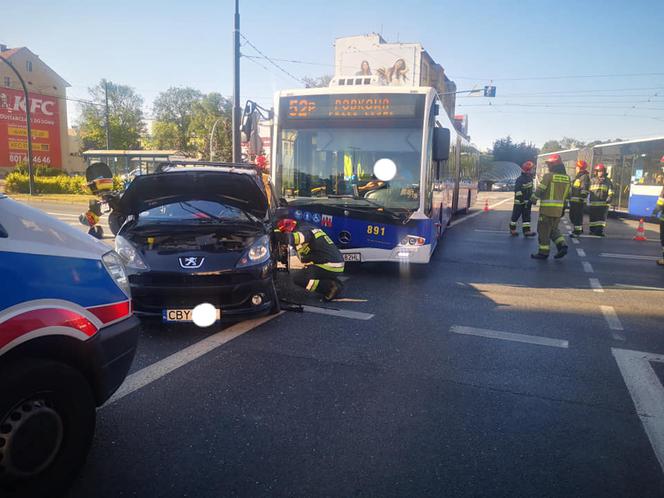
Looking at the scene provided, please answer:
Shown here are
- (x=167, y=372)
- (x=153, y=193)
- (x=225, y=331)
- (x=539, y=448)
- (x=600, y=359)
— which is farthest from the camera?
(x=153, y=193)

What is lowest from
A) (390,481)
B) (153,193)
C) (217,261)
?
(390,481)

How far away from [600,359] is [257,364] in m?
3.34

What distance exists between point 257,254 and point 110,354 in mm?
2816

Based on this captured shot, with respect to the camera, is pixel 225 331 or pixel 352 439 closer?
pixel 352 439

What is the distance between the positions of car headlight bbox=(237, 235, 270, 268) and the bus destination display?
3.43 m

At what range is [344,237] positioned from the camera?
27.4 feet

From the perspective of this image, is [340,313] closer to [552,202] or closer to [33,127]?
[552,202]

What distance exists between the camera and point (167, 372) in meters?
4.50

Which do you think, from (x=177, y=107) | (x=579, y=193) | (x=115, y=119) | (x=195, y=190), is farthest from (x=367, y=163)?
(x=177, y=107)

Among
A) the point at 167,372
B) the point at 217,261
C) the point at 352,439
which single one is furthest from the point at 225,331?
the point at 352,439

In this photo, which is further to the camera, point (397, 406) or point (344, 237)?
point (344, 237)

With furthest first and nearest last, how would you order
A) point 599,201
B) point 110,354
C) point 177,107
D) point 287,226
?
point 177,107
point 599,201
point 287,226
point 110,354

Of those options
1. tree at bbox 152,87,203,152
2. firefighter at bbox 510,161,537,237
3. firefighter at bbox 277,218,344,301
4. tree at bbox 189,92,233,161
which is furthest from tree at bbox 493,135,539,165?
firefighter at bbox 277,218,344,301

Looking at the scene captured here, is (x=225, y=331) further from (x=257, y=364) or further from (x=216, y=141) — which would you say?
(x=216, y=141)
